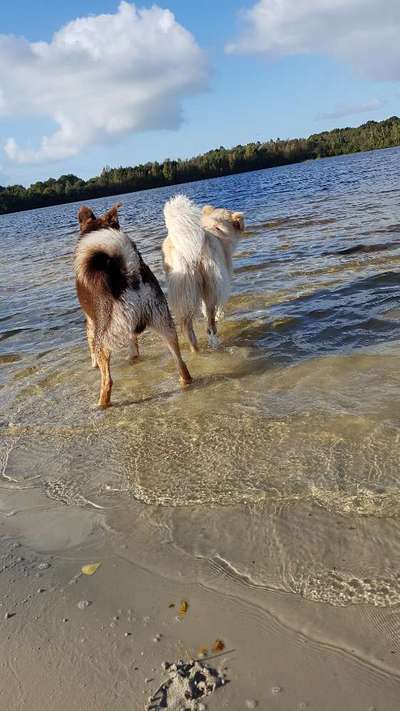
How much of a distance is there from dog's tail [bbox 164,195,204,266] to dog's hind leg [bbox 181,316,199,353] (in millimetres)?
657

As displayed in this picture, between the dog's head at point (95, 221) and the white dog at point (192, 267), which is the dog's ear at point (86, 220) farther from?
the white dog at point (192, 267)

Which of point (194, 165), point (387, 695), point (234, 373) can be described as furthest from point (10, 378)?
point (194, 165)

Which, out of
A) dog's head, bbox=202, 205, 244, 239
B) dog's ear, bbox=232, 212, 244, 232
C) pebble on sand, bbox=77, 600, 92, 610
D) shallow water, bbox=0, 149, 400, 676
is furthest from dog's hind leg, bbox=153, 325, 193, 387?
pebble on sand, bbox=77, 600, 92, 610

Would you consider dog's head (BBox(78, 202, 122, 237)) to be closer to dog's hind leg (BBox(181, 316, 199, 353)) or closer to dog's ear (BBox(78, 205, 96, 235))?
dog's ear (BBox(78, 205, 96, 235))

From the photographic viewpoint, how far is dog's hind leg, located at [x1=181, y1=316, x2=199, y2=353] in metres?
6.38

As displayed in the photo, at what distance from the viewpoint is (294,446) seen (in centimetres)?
374

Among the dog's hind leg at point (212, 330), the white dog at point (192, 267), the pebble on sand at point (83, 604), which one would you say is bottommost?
the dog's hind leg at point (212, 330)

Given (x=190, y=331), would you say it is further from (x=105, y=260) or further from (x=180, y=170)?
(x=180, y=170)

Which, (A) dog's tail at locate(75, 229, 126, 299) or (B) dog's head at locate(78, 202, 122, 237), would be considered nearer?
(A) dog's tail at locate(75, 229, 126, 299)

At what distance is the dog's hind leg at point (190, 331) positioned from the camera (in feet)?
20.9

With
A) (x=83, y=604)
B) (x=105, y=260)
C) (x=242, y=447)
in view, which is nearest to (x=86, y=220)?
(x=105, y=260)

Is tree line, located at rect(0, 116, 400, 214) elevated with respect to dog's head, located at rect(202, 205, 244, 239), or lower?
lower

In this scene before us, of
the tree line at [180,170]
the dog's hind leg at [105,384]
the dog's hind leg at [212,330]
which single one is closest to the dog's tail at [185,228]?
the dog's hind leg at [212,330]

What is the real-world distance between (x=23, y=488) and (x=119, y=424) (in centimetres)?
113
